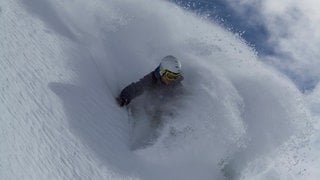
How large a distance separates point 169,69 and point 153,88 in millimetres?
627

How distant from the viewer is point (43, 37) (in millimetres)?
10344

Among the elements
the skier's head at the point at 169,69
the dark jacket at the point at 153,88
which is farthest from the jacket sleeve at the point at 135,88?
the skier's head at the point at 169,69

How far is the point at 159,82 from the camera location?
945 cm

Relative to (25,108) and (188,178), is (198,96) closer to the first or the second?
(188,178)

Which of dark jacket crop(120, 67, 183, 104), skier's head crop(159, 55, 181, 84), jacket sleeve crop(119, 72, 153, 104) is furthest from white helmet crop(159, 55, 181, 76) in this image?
jacket sleeve crop(119, 72, 153, 104)

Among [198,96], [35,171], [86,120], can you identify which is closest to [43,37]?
[86,120]

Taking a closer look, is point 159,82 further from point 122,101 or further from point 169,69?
point 122,101

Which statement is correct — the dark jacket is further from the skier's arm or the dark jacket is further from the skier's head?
the skier's head

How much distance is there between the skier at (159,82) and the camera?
30.2 feet

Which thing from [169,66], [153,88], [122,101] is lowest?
[122,101]

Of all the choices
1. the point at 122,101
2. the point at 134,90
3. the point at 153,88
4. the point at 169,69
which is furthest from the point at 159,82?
the point at 122,101

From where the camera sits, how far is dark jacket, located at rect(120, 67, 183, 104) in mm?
9250

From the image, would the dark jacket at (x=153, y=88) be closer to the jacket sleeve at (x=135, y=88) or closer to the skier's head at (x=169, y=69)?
the jacket sleeve at (x=135, y=88)

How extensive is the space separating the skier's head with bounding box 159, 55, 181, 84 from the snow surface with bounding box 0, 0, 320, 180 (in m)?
0.85
